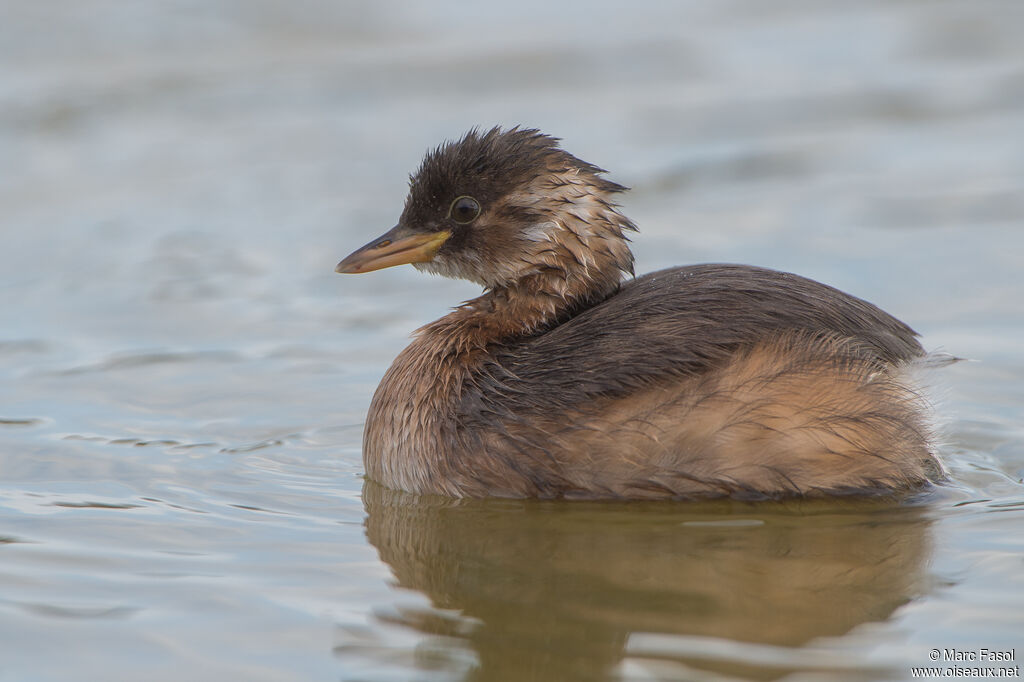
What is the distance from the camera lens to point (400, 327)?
28.1ft

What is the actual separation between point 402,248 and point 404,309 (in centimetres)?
240

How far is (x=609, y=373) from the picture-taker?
223 inches

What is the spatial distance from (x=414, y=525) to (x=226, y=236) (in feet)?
16.1

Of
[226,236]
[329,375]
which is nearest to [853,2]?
[226,236]

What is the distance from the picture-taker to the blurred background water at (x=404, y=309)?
15.5 ft

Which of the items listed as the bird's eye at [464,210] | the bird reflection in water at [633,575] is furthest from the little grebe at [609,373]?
the bird reflection in water at [633,575]

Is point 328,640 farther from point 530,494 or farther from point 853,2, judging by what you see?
point 853,2

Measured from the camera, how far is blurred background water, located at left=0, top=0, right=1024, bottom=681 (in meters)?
4.74

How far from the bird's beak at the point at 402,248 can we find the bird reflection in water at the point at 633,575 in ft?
3.30

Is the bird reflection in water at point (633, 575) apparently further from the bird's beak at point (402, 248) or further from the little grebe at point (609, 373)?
the bird's beak at point (402, 248)

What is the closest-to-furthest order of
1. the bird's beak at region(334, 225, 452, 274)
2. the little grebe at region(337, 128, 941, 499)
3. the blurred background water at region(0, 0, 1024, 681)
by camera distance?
the blurred background water at region(0, 0, 1024, 681)
the little grebe at region(337, 128, 941, 499)
the bird's beak at region(334, 225, 452, 274)

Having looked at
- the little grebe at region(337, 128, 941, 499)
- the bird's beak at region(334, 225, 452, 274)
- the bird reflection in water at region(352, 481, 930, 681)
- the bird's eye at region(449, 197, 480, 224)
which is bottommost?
the bird reflection in water at region(352, 481, 930, 681)

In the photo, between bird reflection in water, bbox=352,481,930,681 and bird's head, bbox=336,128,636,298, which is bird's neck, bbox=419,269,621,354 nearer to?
bird's head, bbox=336,128,636,298

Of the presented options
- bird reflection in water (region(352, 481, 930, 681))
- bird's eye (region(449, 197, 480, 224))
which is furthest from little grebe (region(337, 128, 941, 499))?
bird reflection in water (region(352, 481, 930, 681))
